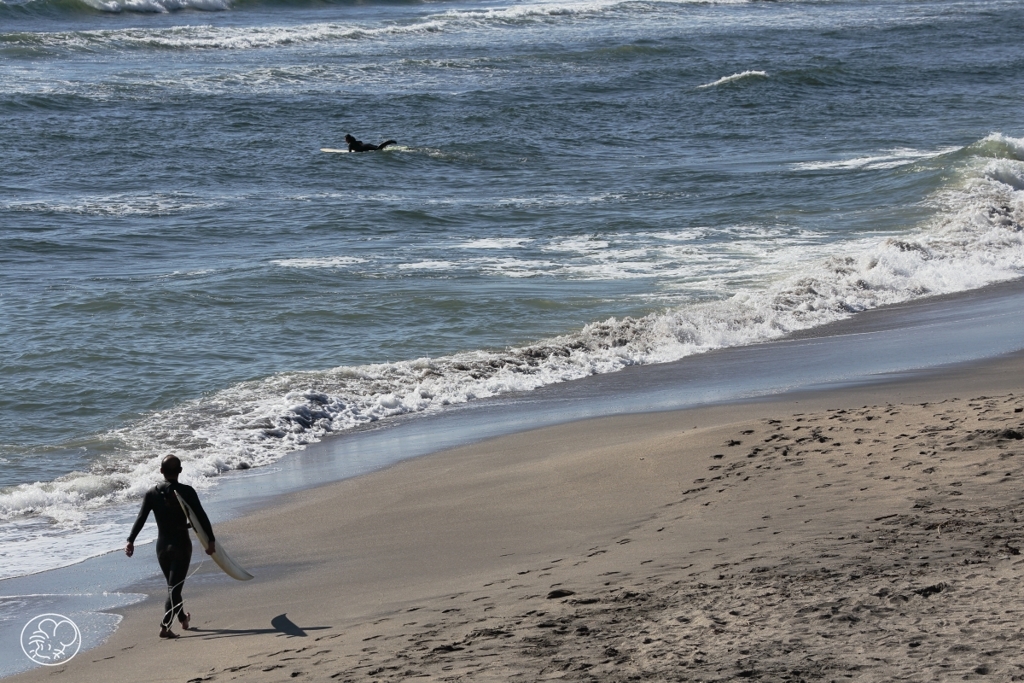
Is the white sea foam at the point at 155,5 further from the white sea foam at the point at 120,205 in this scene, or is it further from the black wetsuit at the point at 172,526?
Result: the black wetsuit at the point at 172,526

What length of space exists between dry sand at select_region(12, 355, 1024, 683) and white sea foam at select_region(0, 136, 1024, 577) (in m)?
1.63

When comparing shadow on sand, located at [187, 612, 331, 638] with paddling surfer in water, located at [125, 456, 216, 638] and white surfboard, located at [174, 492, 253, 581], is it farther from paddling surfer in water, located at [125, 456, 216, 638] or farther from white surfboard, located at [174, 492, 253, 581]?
white surfboard, located at [174, 492, 253, 581]

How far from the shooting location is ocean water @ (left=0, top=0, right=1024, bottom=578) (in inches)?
466

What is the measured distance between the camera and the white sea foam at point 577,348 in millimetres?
10031

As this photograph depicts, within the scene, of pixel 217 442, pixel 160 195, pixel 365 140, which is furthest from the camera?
pixel 365 140

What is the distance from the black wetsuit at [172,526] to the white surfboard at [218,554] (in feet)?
0.07

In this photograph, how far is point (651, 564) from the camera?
641cm

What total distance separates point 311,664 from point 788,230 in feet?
49.5

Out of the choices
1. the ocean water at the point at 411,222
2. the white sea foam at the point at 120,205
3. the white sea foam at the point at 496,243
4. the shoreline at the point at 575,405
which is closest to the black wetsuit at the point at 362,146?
the ocean water at the point at 411,222

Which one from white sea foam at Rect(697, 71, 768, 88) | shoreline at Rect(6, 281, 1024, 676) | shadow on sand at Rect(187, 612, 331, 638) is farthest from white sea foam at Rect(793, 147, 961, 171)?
shadow on sand at Rect(187, 612, 331, 638)

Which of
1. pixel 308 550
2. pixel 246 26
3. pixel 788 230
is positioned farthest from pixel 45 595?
pixel 246 26

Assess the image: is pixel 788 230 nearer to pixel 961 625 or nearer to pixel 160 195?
pixel 160 195

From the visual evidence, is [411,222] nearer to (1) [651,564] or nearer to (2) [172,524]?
(2) [172,524]

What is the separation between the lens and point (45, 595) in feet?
24.3
